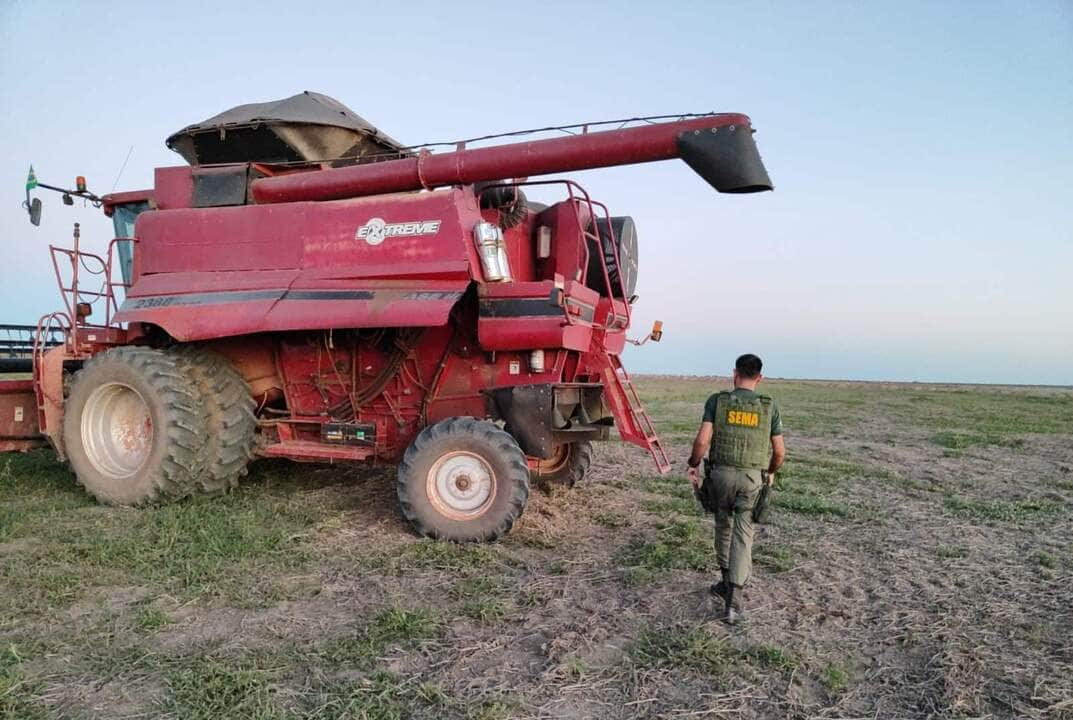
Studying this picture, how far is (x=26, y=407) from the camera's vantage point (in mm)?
7281

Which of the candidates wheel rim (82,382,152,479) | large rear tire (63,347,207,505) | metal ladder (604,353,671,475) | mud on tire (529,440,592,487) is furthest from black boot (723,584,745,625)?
wheel rim (82,382,152,479)

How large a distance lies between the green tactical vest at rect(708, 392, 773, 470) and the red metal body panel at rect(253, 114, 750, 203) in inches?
89.3

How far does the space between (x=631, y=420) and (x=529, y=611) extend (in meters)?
2.32

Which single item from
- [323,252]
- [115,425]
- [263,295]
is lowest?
[115,425]

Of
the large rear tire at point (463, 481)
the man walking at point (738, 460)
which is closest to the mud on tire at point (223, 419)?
the large rear tire at point (463, 481)

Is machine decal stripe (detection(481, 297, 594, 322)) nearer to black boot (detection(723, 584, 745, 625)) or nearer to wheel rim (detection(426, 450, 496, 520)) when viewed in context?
wheel rim (detection(426, 450, 496, 520))

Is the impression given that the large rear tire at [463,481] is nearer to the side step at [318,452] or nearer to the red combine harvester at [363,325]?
the red combine harvester at [363,325]

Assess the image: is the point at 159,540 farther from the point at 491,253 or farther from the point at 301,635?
the point at 491,253

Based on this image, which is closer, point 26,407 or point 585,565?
point 585,565

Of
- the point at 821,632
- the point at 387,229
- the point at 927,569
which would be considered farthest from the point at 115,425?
the point at 927,569

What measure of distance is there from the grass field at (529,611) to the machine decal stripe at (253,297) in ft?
6.08

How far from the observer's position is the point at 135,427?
21.8 feet

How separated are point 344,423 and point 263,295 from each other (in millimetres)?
1354

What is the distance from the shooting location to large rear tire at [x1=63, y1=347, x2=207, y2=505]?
19.9 ft
